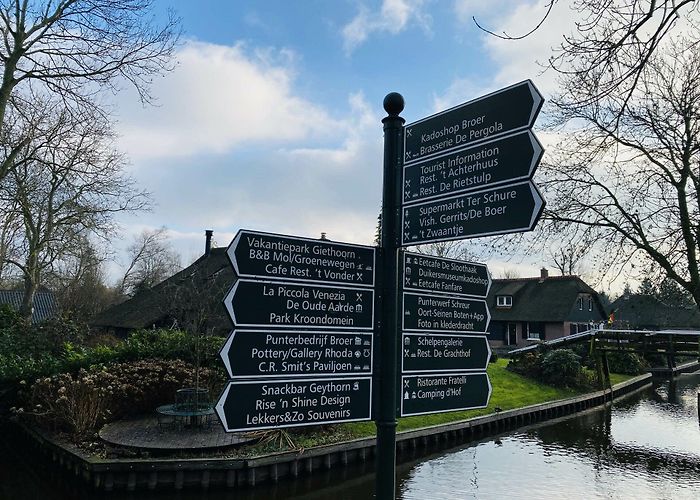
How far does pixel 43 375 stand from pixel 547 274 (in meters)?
47.7

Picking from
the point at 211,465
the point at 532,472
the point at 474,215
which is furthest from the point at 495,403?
the point at 474,215

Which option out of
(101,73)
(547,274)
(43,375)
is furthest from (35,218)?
(547,274)

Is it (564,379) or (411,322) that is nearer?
(411,322)

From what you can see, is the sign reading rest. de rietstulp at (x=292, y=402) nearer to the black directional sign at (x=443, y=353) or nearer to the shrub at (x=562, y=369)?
the black directional sign at (x=443, y=353)

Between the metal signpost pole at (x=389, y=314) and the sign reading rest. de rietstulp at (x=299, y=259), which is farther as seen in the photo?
the metal signpost pole at (x=389, y=314)

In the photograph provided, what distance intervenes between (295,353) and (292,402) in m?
0.24

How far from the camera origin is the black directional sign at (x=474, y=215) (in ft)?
8.98

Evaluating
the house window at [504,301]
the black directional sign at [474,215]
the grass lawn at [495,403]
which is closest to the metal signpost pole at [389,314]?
the black directional sign at [474,215]

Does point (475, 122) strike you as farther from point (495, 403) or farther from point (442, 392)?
point (495, 403)

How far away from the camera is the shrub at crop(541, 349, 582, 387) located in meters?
28.8

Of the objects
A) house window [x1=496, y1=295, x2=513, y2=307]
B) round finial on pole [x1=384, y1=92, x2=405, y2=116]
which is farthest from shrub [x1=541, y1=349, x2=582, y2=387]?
round finial on pole [x1=384, y1=92, x2=405, y2=116]

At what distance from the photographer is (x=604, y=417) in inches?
944

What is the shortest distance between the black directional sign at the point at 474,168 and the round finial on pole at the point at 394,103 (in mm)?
360

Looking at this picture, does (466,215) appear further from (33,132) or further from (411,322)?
(33,132)
